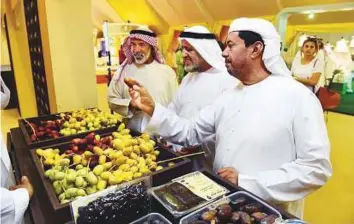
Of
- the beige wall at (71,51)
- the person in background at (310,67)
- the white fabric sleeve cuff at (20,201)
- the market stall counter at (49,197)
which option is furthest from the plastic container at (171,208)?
the person in background at (310,67)

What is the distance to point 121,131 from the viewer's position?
1660 millimetres

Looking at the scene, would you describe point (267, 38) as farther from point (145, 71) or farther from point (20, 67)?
point (20, 67)

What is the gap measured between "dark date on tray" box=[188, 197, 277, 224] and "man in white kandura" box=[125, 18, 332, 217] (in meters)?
0.29

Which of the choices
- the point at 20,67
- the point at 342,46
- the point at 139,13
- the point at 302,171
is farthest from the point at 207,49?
the point at 139,13

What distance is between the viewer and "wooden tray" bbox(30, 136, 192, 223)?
0.89 m

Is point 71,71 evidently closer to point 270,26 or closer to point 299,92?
point 270,26

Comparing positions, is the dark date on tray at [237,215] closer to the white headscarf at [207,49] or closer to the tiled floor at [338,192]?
the white headscarf at [207,49]

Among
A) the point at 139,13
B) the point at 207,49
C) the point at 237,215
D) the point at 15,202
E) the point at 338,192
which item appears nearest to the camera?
the point at 237,215

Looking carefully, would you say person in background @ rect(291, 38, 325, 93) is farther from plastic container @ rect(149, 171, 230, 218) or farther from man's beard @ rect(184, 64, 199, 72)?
plastic container @ rect(149, 171, 230, 218)

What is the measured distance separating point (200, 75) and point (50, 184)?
1548 millimetres

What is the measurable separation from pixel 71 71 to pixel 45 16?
0.47 meters

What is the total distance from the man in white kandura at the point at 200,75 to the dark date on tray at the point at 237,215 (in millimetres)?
1282

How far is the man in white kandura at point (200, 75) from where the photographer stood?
222 centimetres

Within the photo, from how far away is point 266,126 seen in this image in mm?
1355
